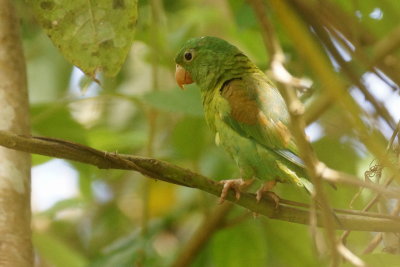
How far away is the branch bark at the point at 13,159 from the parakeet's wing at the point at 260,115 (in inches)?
32.7

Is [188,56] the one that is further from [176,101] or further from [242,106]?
[242,106]

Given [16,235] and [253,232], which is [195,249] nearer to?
[253,232]

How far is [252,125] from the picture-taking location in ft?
9.46

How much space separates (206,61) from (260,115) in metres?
0.66

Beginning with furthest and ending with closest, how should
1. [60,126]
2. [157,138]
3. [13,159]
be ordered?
[157,138] < [60,126] < [13,159]

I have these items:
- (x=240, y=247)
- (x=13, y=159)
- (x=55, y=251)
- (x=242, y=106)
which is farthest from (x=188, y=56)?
(x=55, y=251)

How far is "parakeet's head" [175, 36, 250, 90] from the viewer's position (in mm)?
3330

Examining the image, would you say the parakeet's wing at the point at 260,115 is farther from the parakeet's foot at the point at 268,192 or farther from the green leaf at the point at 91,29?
the green leaf at the point at 91,29

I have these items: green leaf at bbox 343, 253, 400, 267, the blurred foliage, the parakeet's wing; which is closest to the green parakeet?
the parakeet's wing

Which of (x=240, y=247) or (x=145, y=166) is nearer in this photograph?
(x=145, y=166)

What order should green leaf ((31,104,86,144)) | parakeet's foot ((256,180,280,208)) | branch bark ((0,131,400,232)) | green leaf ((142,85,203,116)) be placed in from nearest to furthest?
branch bark ((0,131,400,232)) < parakeet's foot ((256,180,280,208)) < green leaf ((142,85,203,116)) < green leaf ((31,104,86,144))

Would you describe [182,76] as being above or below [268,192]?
above

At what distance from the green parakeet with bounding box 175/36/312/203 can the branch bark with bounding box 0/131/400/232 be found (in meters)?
0.42

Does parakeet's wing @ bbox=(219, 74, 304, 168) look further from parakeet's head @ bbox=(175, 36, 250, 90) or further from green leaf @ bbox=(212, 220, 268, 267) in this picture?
green leaf @ bbox=(212, 220, 268, 267)
